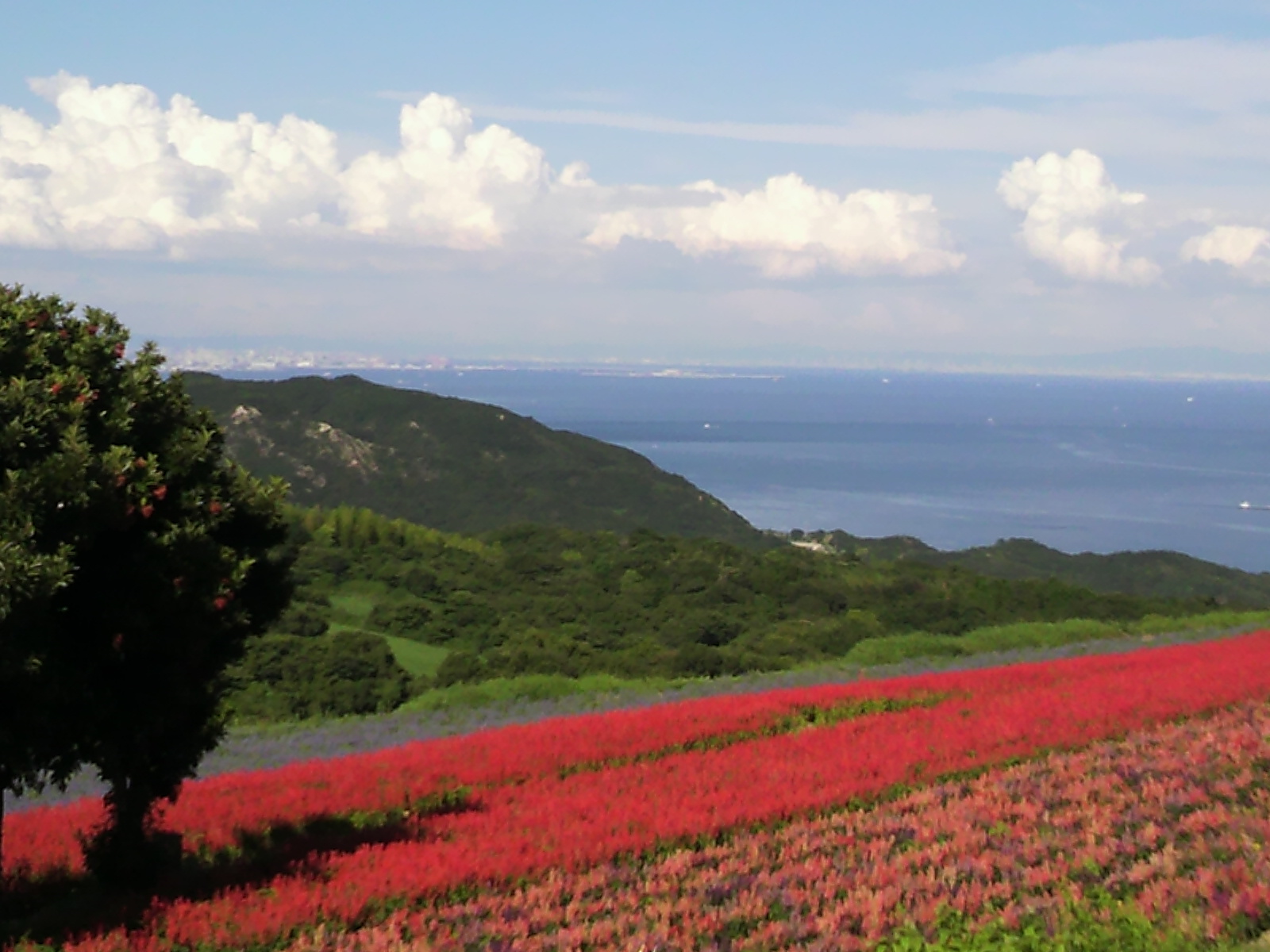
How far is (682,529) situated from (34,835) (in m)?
78.9

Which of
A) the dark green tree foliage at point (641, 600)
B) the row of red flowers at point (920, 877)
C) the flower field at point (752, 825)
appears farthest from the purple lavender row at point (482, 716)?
the row of red flowers at point (920, 877)

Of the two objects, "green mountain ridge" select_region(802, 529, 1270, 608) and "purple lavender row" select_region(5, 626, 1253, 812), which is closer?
"purple lavender row" select_region(5, 626, 1253, 812)

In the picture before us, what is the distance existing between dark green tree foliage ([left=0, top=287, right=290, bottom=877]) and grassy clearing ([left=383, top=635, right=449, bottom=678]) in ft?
66.8

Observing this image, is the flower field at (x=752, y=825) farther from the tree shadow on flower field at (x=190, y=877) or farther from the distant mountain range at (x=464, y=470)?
the distant mountain range at (x=464, y=470)

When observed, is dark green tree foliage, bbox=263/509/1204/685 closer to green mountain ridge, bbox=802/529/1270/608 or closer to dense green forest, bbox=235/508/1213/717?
dense green forest, bbox=235/508/1213/717

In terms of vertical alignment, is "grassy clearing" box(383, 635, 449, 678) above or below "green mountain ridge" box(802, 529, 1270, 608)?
above

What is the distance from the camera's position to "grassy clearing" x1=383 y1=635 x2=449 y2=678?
33031 millimetres

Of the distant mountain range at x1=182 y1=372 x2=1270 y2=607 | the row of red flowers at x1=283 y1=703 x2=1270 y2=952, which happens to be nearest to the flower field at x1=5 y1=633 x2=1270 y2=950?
the row of red flowers at x1=283 y1=703 x2=1270 y2=952

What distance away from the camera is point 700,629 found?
38.6 metres

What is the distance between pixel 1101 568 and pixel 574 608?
41967 mm

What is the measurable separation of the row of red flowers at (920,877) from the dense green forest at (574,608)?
1805 centimetres

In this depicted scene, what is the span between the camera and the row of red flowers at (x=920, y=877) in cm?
880

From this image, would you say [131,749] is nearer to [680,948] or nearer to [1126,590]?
[680,948]

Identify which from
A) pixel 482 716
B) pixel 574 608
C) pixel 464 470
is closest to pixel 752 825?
pixel 482 716
